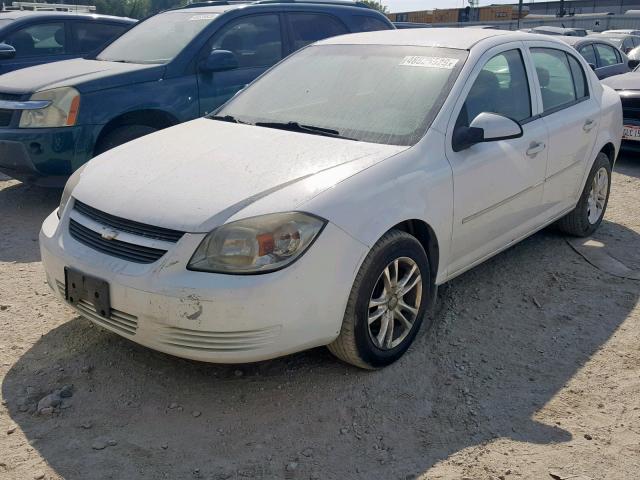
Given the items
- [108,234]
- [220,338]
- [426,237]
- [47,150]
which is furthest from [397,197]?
[47,150]

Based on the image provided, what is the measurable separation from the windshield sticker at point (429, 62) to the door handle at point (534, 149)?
798 mm

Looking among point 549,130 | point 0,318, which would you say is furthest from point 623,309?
point 0,318

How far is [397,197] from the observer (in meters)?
3.31

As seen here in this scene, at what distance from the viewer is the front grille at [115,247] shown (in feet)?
9.75

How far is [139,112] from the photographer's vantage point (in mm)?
5969

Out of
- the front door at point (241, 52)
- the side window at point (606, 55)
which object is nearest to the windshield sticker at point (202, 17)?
the front door at point (241, 52)

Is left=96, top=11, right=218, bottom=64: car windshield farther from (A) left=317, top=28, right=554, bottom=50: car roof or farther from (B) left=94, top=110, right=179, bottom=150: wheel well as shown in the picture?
(A) left=317, top=28, right=554, bottom=50: car roof

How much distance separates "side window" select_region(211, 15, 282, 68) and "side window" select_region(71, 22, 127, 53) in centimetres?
228

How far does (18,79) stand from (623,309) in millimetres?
5307

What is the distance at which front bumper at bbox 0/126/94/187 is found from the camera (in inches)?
219

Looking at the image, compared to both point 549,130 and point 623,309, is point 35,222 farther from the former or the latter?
point 623,309

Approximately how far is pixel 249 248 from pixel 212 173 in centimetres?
60

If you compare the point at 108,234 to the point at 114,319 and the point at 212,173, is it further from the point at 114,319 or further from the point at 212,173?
the point at 212,173

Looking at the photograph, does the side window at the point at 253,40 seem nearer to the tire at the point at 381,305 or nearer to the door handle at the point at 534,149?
the door handle at the point at 534,149
